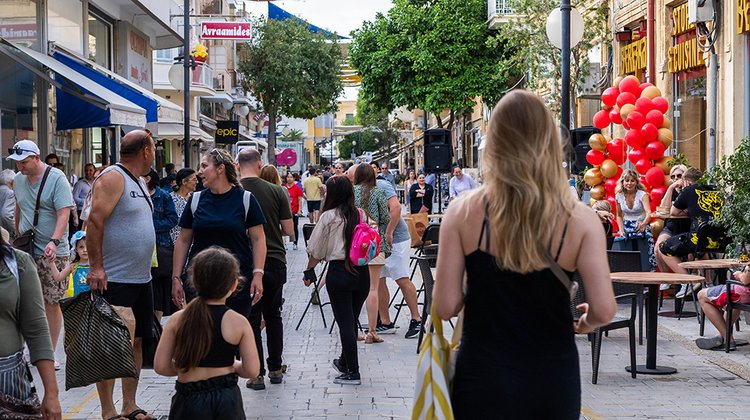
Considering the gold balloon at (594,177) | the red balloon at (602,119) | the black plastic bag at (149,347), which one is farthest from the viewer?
the red balloon at (602,119)

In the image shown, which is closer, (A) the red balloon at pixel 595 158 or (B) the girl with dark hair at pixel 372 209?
(B) the girl with dark hair at pixel 372 209

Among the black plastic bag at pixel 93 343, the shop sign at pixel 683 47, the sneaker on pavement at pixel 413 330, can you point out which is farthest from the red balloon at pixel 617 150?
the black plastic bag at pixel 93 343

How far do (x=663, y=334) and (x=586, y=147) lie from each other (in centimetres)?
759

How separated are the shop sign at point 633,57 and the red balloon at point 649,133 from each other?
730cm

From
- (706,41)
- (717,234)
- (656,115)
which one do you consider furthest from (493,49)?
(717,234)

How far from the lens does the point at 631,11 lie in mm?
23594

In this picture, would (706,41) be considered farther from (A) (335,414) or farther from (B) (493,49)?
(B) (493,49)

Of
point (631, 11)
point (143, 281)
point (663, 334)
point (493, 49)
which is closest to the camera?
point (143, 281)

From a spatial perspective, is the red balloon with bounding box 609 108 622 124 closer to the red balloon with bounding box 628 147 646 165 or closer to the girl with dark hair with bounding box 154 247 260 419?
the red balloon with bounding box 628 147 646 165

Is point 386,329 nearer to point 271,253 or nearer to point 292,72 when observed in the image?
point 271,253

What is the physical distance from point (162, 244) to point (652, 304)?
466 centimetres

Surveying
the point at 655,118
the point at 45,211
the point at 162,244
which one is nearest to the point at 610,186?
the point at 655,118

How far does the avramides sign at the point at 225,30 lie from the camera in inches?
1025

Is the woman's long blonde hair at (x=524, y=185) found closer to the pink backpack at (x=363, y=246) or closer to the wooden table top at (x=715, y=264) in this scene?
the pink backpack at (x=363, y=246)
